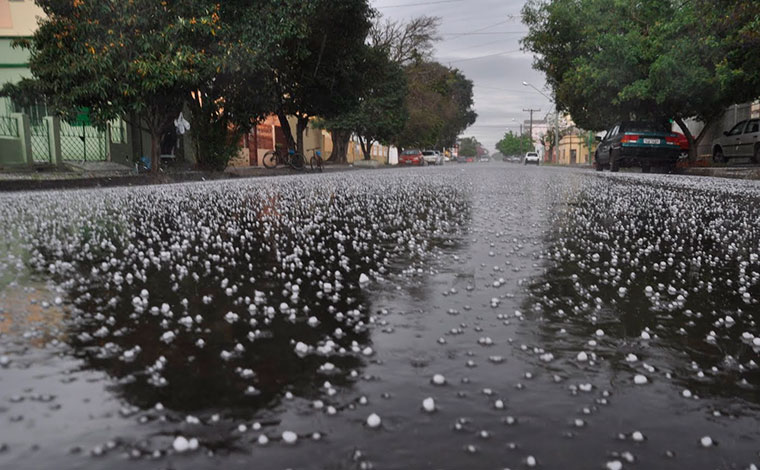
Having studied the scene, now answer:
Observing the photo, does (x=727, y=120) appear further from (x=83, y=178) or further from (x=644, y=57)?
(x=83, y=178)

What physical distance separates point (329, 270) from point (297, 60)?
20984 mm

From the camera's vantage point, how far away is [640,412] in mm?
1853

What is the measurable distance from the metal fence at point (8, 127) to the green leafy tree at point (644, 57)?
1785cm

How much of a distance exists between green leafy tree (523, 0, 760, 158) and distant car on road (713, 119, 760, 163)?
1017 millimetres

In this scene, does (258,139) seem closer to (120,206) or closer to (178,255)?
(120,206)

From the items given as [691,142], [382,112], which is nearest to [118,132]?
[382,112]

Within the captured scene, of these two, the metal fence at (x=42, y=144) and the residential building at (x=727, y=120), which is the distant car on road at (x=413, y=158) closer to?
the residential building at (x=727, y=120)

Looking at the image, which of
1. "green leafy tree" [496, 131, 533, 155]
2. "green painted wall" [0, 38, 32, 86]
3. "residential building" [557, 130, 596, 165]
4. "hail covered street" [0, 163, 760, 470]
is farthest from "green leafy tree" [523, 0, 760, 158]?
"green leafy tree" [496, 131, 533, 155]

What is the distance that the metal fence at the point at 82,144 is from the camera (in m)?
20.8

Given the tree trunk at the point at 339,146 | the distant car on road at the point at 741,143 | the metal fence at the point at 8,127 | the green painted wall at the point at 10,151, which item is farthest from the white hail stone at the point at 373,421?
the tree trunk at the point at 339,146

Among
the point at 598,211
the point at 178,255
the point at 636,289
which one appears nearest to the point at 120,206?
the point at 178,255

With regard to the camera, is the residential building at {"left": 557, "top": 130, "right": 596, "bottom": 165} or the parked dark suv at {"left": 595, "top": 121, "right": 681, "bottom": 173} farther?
the residential building at {"left": 557, "top": 130, "right": 596, "bottom": 165}

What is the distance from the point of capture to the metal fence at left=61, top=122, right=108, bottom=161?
68.3 feet

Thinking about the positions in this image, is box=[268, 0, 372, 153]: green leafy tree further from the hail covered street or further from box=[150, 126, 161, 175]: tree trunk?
the hail covered street
